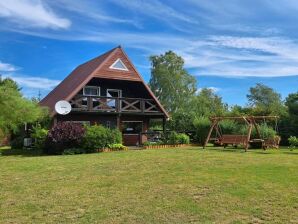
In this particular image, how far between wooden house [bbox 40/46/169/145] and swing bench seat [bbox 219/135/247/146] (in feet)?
17.5

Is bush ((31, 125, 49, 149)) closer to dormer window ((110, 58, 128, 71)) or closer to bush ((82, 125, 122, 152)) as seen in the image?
bush ((82, 125, 122, 152))

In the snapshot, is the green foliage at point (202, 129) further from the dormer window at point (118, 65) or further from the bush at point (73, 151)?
the bush at point (73, 151)

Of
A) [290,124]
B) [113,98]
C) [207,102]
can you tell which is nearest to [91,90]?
[113,98]

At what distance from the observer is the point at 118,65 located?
25.0 m

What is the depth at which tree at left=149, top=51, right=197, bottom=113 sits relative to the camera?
47.8 meters

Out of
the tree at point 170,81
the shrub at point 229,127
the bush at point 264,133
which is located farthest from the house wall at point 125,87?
the tree at point 170,81

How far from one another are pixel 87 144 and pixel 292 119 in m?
13.6

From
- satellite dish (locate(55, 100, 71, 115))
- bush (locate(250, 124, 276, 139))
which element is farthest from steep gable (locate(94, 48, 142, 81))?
bush (locate(250, 124, 276, 139))

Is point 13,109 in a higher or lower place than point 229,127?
higher

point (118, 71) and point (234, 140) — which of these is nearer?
point (234, 140)

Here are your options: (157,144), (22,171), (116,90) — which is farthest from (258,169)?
(116,90)

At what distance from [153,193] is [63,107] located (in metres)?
14.4

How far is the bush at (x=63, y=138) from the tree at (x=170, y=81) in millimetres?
29168

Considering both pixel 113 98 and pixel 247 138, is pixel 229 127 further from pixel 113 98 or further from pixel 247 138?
pixel 113 98
